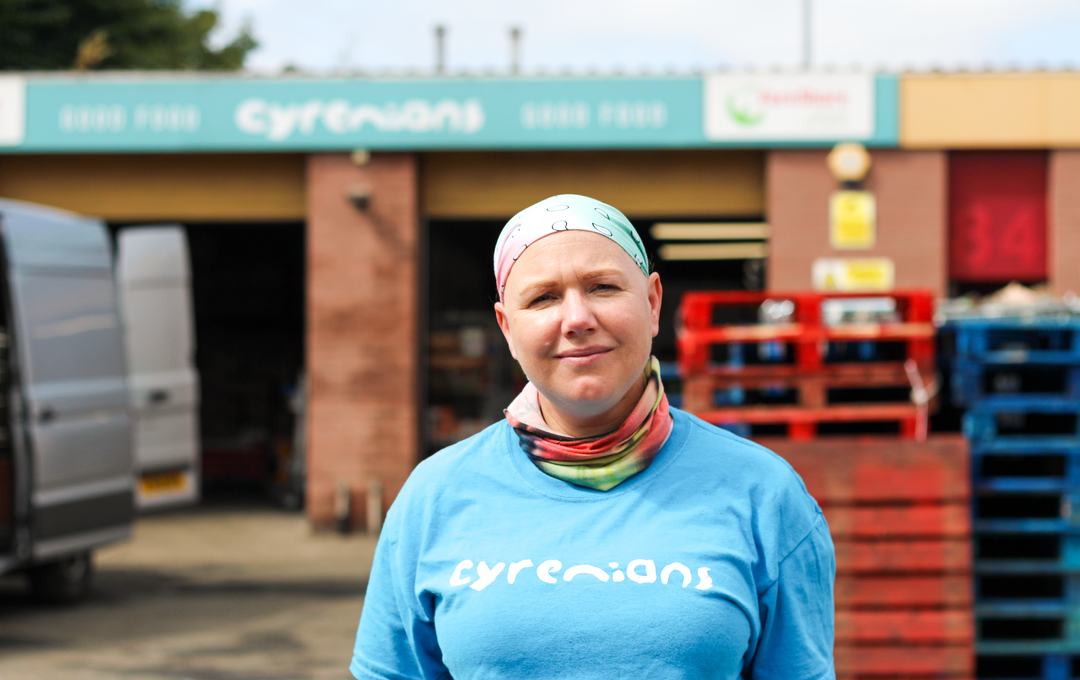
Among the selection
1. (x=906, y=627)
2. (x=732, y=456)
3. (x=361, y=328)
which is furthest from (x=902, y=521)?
(x=361, y=328)

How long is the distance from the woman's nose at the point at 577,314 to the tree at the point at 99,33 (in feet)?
66.7

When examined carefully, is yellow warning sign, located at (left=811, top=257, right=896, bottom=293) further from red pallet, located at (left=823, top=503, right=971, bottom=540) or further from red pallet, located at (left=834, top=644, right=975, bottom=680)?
red pallet, located at (left=834, top=644, right=975, bottom=680)

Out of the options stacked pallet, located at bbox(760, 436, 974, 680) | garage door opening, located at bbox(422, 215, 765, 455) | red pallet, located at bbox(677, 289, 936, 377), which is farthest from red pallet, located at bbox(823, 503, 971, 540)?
garage door opening, located at bbox(422, 215, 765, 455)

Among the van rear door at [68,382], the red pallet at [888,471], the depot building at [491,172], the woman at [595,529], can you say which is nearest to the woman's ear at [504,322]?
the woman at [595,529]

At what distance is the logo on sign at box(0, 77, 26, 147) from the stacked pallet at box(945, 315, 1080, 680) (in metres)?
10.2

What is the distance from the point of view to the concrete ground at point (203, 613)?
21.5 feet

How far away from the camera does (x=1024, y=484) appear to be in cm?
506

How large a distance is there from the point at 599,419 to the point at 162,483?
832cm

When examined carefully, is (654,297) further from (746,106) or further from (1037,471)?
(746,106)

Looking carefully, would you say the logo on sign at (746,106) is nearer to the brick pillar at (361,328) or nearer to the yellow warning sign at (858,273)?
the yellow warning sign at (858,273)

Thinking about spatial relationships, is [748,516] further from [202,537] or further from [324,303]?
[202,537]

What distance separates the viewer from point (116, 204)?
12.1m

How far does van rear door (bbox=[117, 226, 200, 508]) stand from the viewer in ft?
30.6

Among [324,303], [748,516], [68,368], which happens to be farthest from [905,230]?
[748,516]
